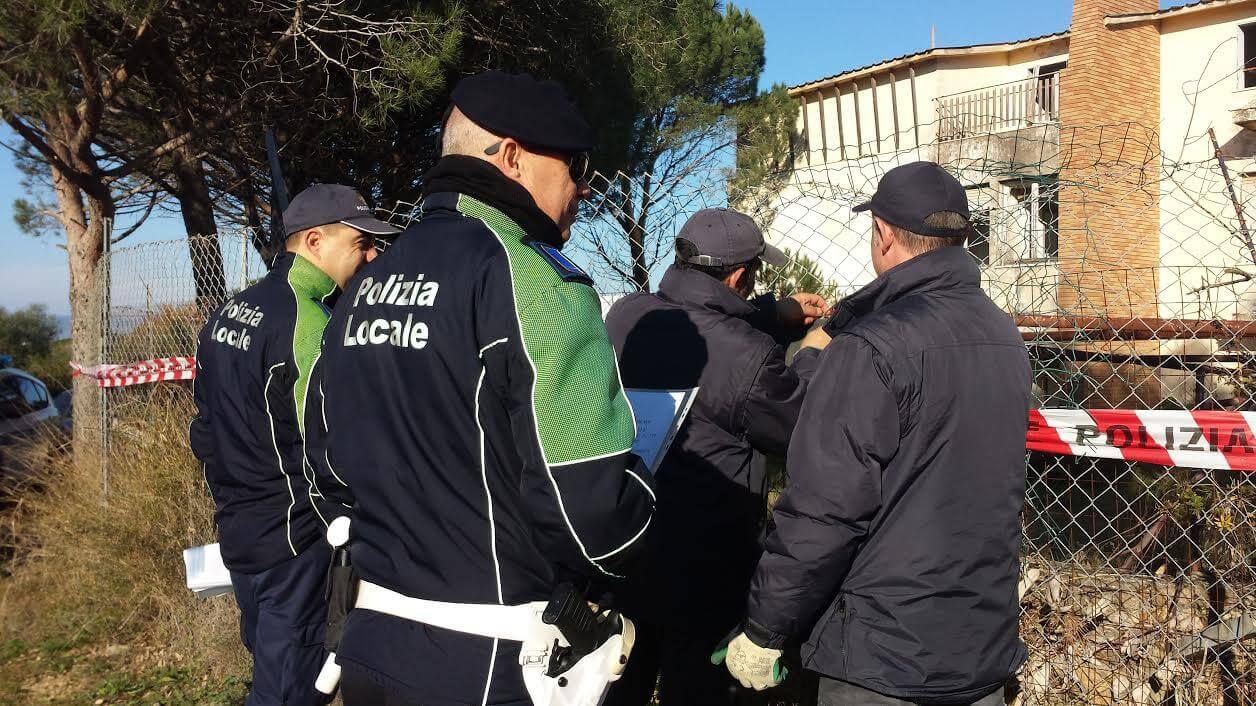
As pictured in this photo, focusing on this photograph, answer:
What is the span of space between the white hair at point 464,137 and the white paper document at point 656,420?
70 centimetres

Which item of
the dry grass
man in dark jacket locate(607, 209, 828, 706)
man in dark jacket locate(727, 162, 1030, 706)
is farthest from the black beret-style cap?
the dry grass

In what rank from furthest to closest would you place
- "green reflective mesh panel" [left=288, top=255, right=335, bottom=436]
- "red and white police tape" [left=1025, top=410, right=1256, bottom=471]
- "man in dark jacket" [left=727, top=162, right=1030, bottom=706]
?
1. "green reflective mesh panel" [left=288, top=255, right=335, bottom=436]
2. "red and white police tape" [left=1025, top=410, right=1256, bottom=471]
3. "man in dark jacket" [left=727, top=162, right=1030, bottom=706]

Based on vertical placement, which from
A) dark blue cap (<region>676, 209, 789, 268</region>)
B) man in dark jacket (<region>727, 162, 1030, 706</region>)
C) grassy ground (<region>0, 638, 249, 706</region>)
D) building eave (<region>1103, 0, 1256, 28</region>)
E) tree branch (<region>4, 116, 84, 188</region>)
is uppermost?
building eave (<region>1103, 0, 1256, 28</region>)

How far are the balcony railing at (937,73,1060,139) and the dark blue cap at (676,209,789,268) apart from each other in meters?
19.0

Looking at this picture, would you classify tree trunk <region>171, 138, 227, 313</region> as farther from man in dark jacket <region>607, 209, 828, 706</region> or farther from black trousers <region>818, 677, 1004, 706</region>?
black trousers <region>818, 677, 1004, 706</region>

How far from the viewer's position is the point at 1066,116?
62.6 feet

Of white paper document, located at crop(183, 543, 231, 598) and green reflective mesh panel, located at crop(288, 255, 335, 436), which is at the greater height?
green reflective mesh panel, located at crop(288, 255, 335, 436)

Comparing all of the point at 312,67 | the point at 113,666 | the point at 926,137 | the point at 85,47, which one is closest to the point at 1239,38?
the point at 926,137

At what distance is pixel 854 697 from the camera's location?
79.7 inches

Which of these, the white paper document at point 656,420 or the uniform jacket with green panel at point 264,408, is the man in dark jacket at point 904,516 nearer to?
the white paper document at point 656,420

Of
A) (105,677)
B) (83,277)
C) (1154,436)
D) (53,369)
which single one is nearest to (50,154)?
(83,277)

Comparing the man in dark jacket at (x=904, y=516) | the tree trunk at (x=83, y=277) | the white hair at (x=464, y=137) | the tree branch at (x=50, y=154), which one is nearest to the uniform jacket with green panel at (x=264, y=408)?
the white hair at (x=464, y=137)

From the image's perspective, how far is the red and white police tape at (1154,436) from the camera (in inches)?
101

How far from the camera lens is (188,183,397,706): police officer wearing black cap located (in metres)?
2.79
